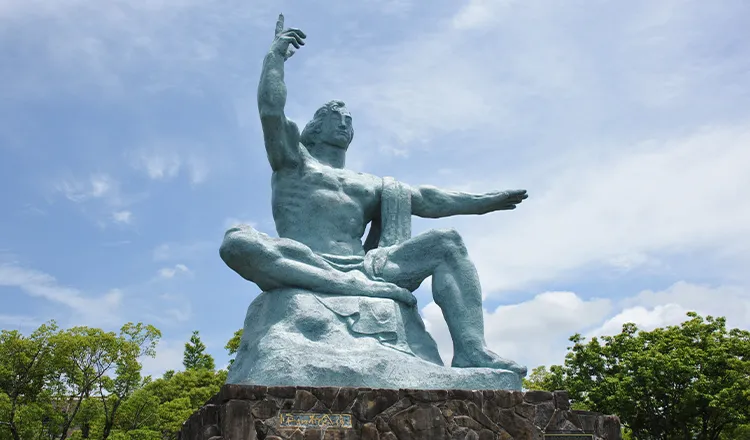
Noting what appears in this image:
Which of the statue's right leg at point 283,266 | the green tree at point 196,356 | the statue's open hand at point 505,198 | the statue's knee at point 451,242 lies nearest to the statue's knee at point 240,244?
the statue's right leg at point 283,266

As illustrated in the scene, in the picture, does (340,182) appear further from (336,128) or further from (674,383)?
(674,383)

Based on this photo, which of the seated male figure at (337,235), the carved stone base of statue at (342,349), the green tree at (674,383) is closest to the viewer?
the carved stone base of statue at (342,349)

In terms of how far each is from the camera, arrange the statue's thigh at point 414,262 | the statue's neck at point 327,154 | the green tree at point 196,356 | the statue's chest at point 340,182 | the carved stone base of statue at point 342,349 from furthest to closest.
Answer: the green tree at point 196,356
the statue's neck at point 327,154
the statue's chest at point 340,182
the statue's thigh at point 414,262
the carved stone base of statue at point 342,349

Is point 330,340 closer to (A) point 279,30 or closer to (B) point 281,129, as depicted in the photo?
(B) point 281,129

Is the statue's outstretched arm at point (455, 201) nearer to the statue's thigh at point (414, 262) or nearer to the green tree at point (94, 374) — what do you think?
the statue's thigh at point (414, 262)

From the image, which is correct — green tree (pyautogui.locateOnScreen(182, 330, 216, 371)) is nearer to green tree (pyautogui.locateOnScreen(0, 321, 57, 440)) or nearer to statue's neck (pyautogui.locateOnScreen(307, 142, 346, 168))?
green tree (pyautogui.locateOnScreen(0, 321, 57, 440))

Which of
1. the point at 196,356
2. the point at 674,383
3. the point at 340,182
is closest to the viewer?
the point at 340,182

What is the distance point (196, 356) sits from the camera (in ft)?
110

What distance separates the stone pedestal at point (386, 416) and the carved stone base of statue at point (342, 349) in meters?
0.23

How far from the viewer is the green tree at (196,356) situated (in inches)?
1293

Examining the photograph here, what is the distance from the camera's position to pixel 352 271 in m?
6.66

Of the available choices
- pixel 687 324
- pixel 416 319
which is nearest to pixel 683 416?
pixel 687 324

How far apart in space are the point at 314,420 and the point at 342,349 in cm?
79

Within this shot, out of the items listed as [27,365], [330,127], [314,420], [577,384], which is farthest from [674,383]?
[27,365]
